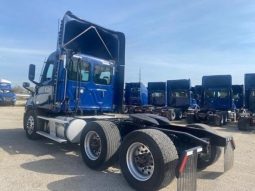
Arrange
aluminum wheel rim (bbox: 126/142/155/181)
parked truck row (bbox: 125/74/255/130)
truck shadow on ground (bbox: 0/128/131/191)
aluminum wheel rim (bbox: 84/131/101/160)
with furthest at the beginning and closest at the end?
parked truck row (bbox: 125/74/255/130) < aluminum wheel rim (bbox: 84/131/101/160) < truck shadow on ground (bbox: 0/128/131/191) < aluminum wheel rim (bbox: 126/142/155/181)

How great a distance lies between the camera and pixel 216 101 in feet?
63.5

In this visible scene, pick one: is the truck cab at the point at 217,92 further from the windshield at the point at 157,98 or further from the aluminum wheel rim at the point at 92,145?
the aluminum wheel rim at the point at 92,145

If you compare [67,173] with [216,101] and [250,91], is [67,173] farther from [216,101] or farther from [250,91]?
[216,101]

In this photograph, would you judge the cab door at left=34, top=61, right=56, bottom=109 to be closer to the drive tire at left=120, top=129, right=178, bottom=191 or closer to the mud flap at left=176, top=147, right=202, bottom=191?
the drive tire at left=120, top=129, right=178, bottom=191

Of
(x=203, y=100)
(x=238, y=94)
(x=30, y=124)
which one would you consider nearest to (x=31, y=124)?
(x=30, y=124)

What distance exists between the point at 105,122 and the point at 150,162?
1.75 meters

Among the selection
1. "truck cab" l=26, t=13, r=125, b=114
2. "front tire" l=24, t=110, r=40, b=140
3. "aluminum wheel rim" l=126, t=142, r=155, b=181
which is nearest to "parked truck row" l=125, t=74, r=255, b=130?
"truck cab" l=26, t=13, r=125, b=114

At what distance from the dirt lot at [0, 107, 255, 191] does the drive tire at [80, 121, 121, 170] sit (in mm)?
184

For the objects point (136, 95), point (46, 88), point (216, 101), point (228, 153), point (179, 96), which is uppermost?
point (136, 95)

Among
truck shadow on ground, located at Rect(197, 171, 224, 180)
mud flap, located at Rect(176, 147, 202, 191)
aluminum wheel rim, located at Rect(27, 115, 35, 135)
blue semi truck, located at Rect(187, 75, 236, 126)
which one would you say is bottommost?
truck shadow on ground, located at Rect(197, 171, 224, 180)

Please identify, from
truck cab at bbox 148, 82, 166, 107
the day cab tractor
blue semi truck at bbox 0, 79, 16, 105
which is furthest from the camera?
blue semi truck at bbox 0, 79, 16, 105

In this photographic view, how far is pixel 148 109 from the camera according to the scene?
21.2 m

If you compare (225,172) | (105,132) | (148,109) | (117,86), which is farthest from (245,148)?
(148,109)

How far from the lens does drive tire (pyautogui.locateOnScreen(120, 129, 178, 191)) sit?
483cm
